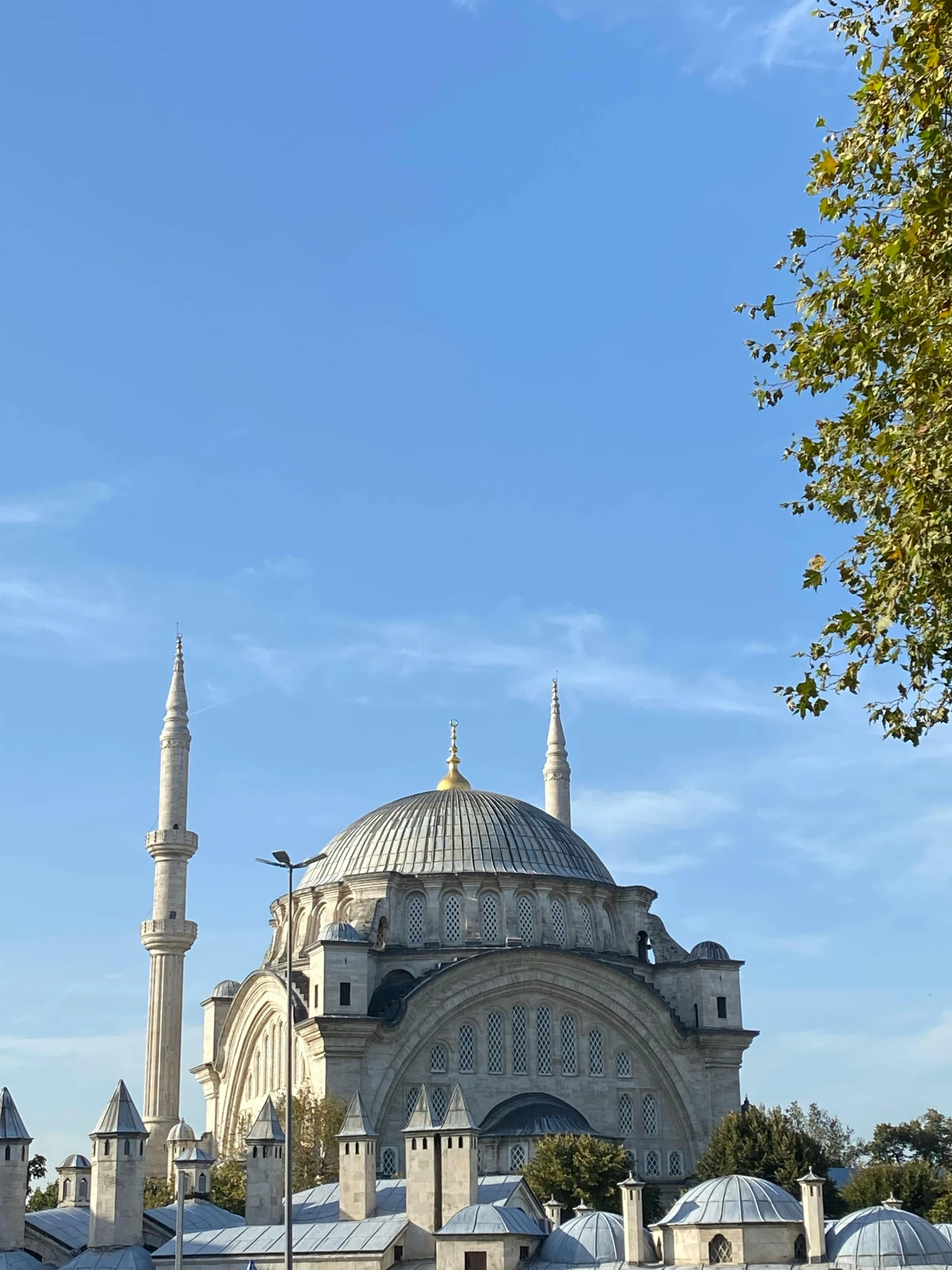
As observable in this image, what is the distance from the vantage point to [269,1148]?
125ft

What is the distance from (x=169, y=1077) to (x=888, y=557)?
4537 cm

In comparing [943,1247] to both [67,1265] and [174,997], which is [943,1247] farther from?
[174,997]

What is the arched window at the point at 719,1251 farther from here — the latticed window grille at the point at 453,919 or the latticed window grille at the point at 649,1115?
the latticed window grille at the point at 453,919

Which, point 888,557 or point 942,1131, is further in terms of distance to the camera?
point 942,1131

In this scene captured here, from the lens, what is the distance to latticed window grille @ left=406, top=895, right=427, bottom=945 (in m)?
53.6

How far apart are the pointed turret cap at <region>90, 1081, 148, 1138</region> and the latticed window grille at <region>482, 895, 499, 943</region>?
60.0ft

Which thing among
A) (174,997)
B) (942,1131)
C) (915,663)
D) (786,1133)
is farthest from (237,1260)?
(942,1131)

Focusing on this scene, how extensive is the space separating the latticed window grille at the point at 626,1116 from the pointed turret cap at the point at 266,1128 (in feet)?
51.8

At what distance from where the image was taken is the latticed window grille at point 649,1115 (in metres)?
51.9

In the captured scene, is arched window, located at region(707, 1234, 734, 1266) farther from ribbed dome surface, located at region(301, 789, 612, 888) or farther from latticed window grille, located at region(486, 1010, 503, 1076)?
ribbed dome surface, located at region(301, 789, 612, 888)

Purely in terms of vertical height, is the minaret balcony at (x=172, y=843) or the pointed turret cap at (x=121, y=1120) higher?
the minaret balcony at (x=172, y=843)

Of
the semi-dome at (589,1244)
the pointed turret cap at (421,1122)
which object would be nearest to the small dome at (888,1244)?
the semi-dome at (589,1244)

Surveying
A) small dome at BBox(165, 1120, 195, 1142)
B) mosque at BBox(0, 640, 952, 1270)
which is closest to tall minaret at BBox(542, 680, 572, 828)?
mosque at BBox(0, 640, 952, 1270)

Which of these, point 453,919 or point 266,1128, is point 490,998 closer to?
point 453,919
